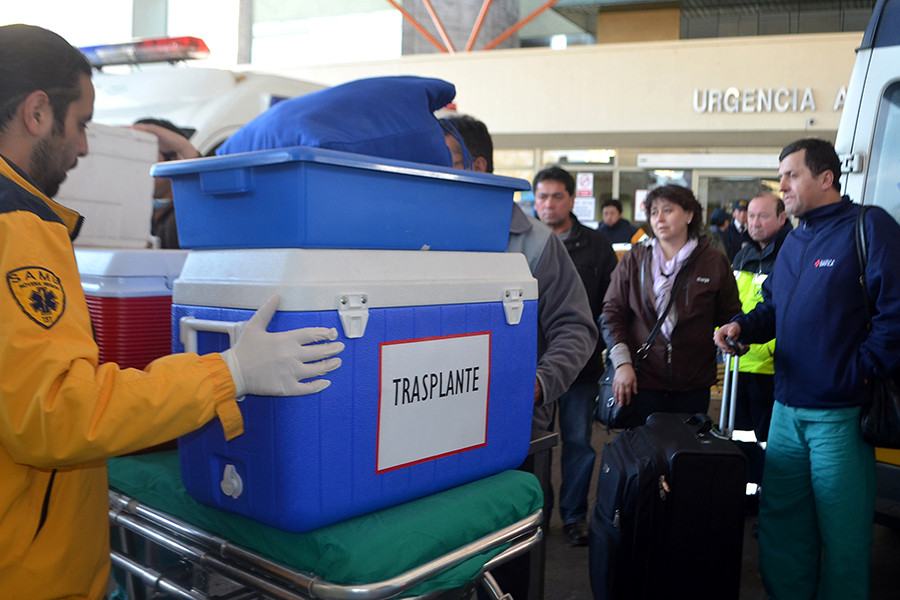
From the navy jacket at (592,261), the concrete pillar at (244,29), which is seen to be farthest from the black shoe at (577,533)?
the concrete pillar at (244,29)

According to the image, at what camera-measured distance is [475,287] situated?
144cm

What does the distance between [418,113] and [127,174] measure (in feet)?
4.31

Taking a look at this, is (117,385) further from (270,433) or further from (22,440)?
(270,433)

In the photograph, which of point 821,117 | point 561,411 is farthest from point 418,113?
point 821,117

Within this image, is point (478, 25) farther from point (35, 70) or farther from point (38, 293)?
point (38, 293)

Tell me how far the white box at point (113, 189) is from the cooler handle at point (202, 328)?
1.07 metres

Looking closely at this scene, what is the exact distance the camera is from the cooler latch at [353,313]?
3.90 feet

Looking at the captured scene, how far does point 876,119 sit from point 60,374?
3724 millimetres

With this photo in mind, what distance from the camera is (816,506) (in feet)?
9.50

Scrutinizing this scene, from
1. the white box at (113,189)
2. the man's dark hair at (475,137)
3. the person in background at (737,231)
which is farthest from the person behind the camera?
the person in background at (737,231)

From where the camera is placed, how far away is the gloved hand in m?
1.14

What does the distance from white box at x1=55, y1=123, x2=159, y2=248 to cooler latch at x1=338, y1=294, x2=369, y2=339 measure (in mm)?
1368

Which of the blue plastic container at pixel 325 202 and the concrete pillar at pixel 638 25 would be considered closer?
the blue plastic container at pixel 325 202

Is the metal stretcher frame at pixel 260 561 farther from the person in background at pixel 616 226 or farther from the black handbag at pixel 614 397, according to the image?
the person in background at pixel 616 226
